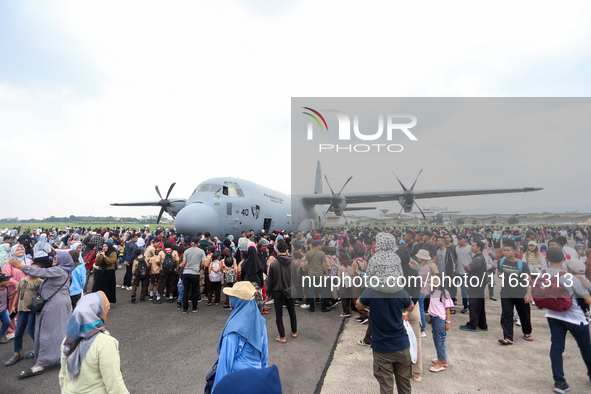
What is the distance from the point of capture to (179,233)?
1091 centimetres

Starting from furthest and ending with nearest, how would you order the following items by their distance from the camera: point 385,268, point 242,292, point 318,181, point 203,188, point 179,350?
1. point 318,181
2. point 203,188
3. point 179,350
4. point 385,268
5. point 242,292

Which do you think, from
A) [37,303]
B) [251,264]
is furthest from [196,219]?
[37,303]

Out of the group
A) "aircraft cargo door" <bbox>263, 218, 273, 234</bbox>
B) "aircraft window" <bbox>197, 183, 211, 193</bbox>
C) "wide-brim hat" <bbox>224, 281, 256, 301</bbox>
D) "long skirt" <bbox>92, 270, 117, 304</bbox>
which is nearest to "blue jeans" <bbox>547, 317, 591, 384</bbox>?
"wide-brim hat" <bbox>224, 281, 256, 301</bbox>

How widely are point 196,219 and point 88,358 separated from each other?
898cm

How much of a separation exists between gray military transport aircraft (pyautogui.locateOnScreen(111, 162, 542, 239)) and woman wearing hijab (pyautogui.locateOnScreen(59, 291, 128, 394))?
28.7 ft

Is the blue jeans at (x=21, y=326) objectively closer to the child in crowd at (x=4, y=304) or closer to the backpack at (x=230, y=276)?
the child in crowd at (x=4, y=304)

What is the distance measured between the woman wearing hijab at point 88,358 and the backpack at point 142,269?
19.7 feet

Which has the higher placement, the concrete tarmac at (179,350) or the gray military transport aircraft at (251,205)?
the gray military transport aircraft at (251,205)

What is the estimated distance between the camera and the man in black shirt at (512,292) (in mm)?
4949

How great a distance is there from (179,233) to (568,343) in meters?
11.5

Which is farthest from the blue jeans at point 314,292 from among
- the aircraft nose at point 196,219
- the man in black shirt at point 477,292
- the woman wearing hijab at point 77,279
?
the aircraft nose at point 196,219

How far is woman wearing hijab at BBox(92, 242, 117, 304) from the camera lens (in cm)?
680

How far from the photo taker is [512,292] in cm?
498

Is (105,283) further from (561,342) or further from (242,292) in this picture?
(561,342)
